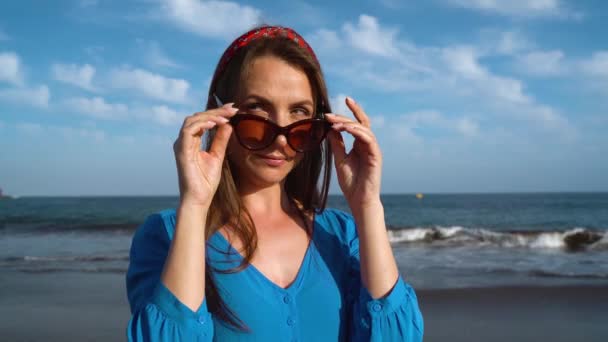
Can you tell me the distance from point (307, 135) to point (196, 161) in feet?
1.48

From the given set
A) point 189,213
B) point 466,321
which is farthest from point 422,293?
point 189,213

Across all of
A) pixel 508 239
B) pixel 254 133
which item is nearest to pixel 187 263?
pixel 254 133

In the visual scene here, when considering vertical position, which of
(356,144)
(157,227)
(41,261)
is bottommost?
(41,261)

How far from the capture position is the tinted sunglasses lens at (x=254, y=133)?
181 centimetres

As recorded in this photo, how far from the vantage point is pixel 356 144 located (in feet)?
6.41

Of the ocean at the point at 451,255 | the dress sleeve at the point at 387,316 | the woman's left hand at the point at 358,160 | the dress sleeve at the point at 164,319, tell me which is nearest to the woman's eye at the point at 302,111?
the woman's left hand at the point at 358,160

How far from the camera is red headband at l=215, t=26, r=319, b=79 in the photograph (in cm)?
195

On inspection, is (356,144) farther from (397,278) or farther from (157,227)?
(157,227)

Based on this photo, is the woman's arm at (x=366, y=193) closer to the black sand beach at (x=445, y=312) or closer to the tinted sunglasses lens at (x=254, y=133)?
the tinted sunglasses lens at (x=254, y=133)

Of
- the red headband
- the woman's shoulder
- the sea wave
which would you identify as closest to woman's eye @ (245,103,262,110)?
the red headband

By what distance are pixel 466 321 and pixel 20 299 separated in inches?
273

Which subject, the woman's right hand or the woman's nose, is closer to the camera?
the woman's right hand

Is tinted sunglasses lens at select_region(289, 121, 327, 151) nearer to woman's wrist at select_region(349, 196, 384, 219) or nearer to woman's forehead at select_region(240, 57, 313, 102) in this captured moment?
woman's forehead at select_region(240, 57, 313, 102)

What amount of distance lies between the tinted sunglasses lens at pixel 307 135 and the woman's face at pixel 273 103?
34 millimetres
